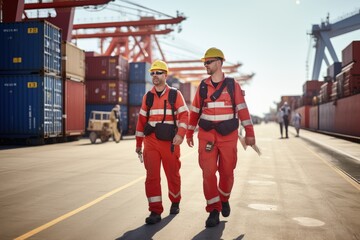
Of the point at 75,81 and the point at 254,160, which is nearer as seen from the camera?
the point at 254,160

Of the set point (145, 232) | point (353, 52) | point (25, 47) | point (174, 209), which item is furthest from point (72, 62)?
point (145, 232)

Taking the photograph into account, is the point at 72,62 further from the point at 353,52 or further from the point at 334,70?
the point at 334,70

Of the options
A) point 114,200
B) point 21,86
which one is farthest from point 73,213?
point 21,86

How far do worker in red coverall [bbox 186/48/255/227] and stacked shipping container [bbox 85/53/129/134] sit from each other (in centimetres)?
2451

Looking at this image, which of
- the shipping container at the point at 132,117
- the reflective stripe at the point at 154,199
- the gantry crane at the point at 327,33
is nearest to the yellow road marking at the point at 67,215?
the reflective stripe at the point at 154,199

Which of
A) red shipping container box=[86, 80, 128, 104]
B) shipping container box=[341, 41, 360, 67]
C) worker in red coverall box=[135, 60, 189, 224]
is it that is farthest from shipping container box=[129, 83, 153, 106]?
worker in red coverall box=[135, 60, 189, 224]

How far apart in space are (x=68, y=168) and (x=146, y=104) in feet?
17.3

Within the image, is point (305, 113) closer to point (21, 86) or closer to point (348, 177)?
point (21, 86)

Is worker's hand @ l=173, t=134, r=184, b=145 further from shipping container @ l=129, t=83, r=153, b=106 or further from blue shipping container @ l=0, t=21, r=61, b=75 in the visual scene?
shipping container @ l=129, t=83, r=153, b=106

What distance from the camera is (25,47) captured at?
59.4 ft

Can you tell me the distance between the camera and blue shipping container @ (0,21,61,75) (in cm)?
1800

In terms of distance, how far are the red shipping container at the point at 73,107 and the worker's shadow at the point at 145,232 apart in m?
16.8

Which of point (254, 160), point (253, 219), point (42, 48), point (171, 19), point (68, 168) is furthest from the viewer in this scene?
point (171, 19)

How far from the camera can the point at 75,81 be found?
21672mm
